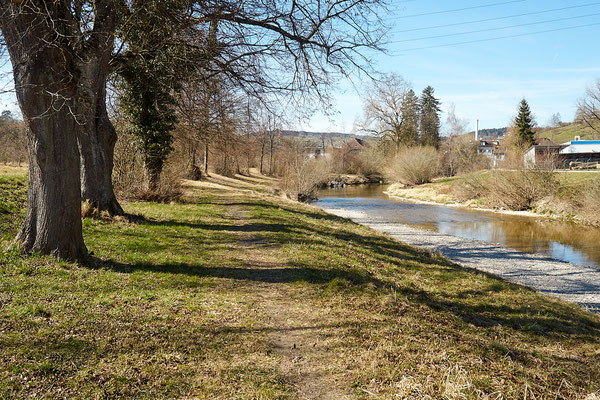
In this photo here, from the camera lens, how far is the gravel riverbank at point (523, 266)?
11292mm

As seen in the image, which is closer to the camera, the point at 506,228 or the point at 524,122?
the point at 506,228

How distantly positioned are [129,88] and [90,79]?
593 centimetres

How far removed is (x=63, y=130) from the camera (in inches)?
249

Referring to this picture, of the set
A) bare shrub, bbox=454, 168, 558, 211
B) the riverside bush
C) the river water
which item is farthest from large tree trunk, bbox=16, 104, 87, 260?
bare shrub, bbox=454, 168, 558, 211

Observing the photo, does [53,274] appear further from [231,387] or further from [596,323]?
[596,323]

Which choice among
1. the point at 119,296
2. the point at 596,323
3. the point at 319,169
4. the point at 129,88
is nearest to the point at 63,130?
the point at 119,296

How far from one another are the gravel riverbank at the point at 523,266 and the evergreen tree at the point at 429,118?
1739 inches

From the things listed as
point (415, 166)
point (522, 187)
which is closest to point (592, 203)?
point (522, 187)

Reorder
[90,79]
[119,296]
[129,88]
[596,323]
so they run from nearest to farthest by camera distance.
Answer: [119,296] < [596,323] < [90,79] < [129,88]

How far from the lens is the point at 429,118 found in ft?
207

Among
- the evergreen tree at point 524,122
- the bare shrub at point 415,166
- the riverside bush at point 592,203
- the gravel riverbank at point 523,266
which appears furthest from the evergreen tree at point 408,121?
the gravel riverbank at point 523,266

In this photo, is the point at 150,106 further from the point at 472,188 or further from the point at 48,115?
the point at 472,188

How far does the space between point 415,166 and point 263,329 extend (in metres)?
42.1

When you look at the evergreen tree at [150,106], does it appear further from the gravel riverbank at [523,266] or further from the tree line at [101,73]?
the gravel riverbank at [523,266]
